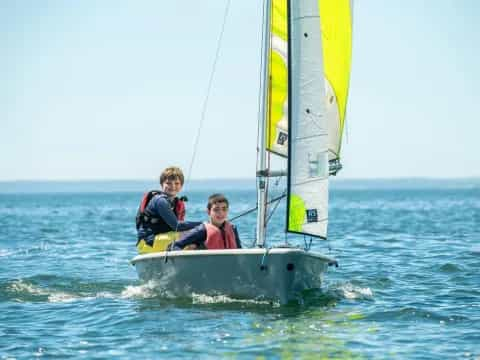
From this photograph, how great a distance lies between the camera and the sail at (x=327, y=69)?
10906 millimetres

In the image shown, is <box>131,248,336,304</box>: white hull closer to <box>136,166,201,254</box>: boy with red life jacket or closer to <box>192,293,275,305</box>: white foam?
<box>192,293,275,305</box>: white foam

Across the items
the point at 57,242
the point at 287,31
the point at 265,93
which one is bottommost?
the point at 57,242

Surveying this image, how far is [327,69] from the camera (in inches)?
467

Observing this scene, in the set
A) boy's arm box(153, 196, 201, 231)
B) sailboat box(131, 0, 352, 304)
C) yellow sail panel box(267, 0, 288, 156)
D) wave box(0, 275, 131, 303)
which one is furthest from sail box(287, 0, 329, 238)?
wave box(0, 275, 131, 303)

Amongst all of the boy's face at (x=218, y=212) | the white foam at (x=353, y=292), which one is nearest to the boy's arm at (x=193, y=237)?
the boy's face at (x=218, y=212)

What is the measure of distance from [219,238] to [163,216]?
111cm

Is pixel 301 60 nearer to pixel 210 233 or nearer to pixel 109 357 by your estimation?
pixel 210 233

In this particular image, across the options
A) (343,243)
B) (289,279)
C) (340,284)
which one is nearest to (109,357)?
(289,279)

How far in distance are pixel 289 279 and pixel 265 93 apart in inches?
107

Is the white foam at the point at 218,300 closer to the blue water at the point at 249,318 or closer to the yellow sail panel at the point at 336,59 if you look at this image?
the blue water at the point at 249,318

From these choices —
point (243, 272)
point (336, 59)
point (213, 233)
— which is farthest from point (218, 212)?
point (336, 59)

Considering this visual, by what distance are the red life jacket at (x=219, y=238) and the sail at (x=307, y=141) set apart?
1002mm

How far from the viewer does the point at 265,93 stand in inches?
432

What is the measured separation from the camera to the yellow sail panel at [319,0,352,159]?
1187 centimetres
